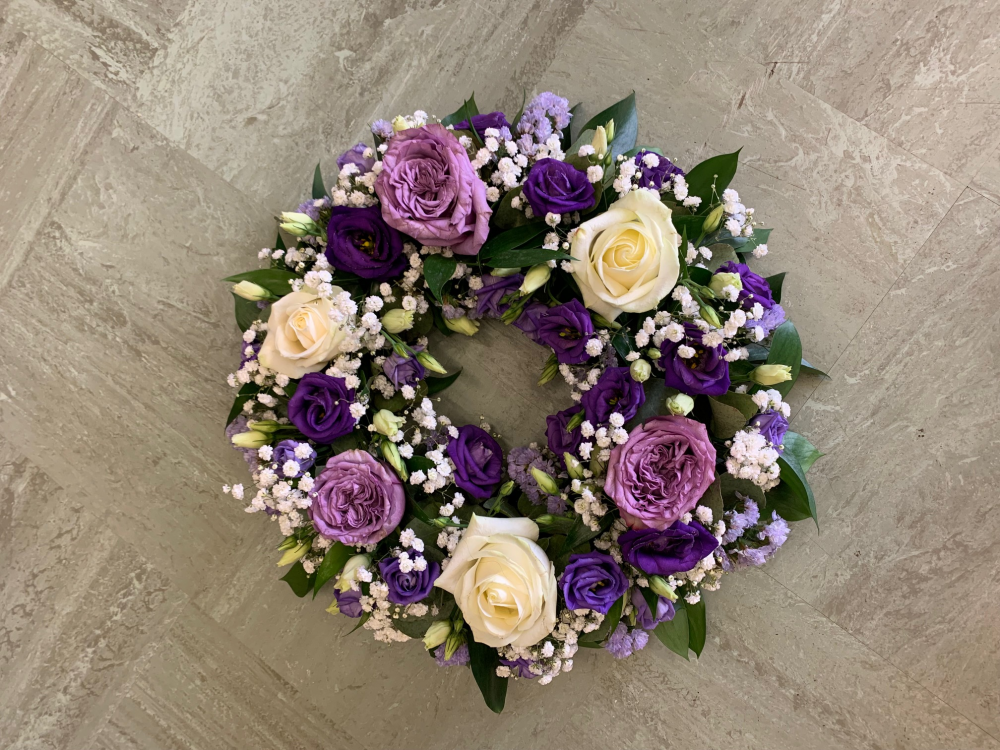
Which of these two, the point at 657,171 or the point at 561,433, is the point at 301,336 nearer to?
the point at 561,433

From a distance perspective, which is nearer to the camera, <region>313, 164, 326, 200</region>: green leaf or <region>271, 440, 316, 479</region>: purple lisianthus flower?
<region>271, 440, 316, 479</region>: purple lisianthus flower

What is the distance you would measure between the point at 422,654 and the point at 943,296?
1426 millimetres

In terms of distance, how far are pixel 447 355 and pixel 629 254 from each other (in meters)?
0.49

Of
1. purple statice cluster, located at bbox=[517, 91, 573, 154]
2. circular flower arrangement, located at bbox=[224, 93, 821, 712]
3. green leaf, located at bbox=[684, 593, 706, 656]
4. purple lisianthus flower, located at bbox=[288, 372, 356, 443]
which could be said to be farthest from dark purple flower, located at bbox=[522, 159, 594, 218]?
green leaf, located at bbox=[684, 593, 706, 656]

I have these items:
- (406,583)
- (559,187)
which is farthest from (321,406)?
(559,187)

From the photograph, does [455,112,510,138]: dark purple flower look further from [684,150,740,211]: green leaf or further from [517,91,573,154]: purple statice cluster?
[684,150,740,211]: green leaf

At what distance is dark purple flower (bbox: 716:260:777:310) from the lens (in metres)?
1.17

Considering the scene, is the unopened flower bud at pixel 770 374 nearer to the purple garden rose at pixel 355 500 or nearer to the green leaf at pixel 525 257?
the green leaf at pixel 525 257

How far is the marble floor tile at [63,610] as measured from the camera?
4.93 ft

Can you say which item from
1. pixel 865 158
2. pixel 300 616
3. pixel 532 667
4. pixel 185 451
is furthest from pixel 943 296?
pixel 185 451

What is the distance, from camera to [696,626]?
52.2 inches

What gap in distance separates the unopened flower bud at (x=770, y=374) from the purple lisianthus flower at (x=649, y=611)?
47cm

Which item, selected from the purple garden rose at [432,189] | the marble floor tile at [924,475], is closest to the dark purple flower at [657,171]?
the purple garden rose at [432,189]

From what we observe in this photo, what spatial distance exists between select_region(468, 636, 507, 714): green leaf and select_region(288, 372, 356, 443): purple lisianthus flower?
0.52 m
